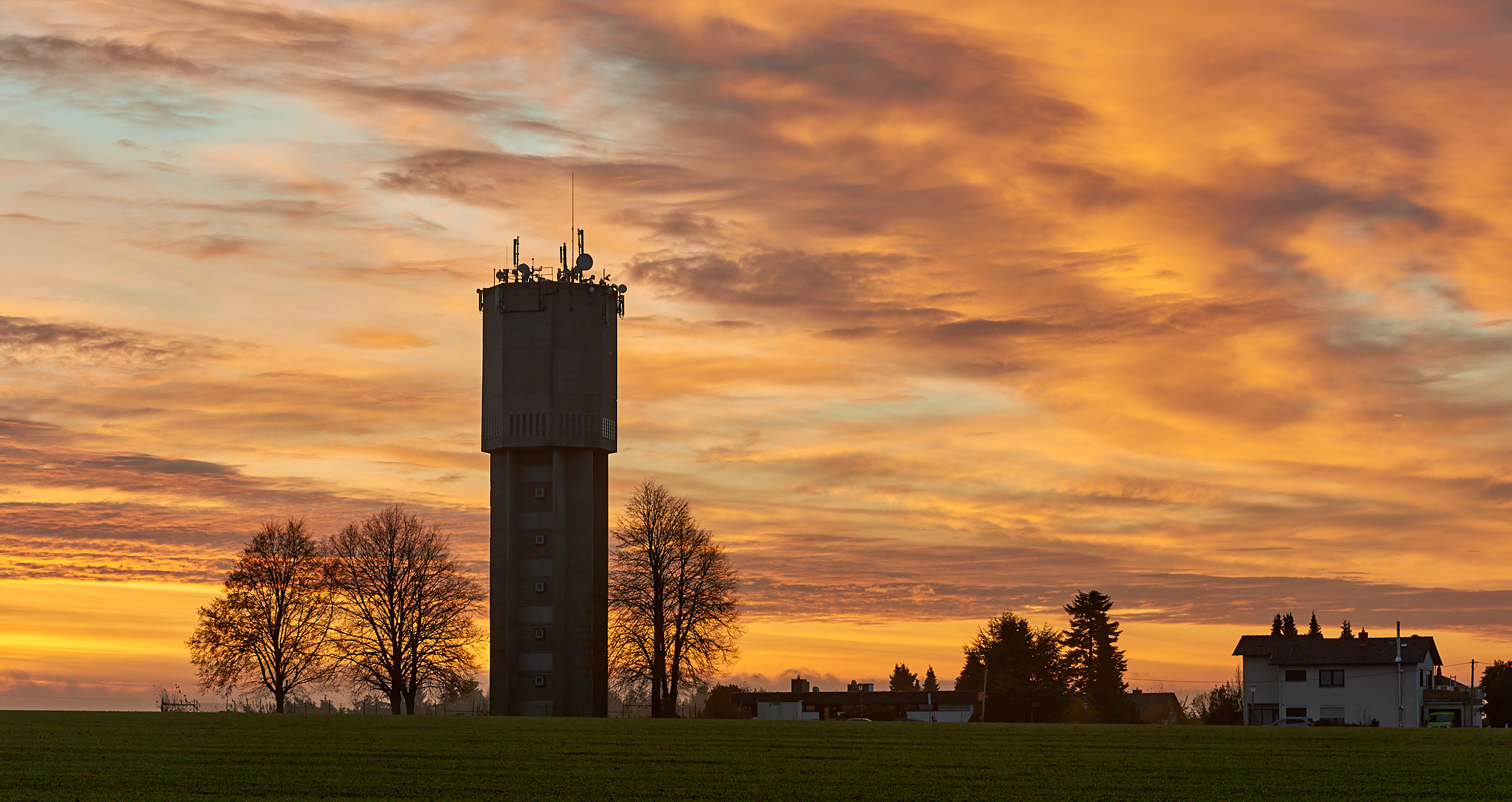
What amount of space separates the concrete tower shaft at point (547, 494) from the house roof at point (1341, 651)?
52289 millimetres

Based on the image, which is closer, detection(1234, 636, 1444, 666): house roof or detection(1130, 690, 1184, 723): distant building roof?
detection(1234, 636, 1444, 666): house roof

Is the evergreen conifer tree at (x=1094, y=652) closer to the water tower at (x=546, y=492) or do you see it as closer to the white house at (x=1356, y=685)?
the white house at (x=1356, y=685)

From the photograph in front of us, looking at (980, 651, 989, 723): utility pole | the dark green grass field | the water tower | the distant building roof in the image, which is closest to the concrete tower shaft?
the water tower

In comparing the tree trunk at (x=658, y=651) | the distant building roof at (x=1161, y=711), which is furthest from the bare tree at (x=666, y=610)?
the distant building roof at (x=1161, y=711)

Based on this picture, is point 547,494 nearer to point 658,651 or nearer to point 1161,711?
point 658,651

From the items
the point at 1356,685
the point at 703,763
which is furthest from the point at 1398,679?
the point at 703,763

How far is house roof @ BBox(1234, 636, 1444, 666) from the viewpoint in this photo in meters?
111

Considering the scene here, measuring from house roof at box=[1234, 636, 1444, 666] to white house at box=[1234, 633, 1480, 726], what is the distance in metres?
0.06

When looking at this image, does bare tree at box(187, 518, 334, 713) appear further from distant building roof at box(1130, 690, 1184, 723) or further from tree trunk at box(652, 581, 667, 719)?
distant building roof at box(1130, 690, 1184, 723)

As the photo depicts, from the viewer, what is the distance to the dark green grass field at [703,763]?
96.2 feet

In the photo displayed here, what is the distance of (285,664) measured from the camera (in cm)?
9800

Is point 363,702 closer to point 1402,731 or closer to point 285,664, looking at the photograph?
point 285,664

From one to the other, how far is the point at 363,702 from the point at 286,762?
235 ft

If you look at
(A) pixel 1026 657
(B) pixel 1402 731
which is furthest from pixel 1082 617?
(B) pixel 1402 731
